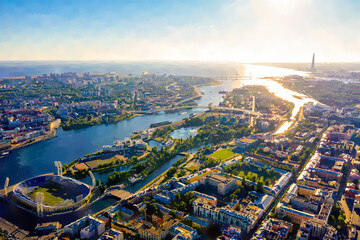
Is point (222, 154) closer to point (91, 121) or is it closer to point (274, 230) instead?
point (274, 230)

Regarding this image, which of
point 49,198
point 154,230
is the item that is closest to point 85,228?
point 154,230

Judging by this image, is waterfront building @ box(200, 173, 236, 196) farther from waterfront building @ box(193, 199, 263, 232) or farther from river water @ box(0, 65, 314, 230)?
river water @ box(0, 65, 314, 230)

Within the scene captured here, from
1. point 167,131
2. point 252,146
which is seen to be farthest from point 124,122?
point 252,146

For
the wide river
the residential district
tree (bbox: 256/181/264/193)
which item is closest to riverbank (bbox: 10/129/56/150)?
the wide river

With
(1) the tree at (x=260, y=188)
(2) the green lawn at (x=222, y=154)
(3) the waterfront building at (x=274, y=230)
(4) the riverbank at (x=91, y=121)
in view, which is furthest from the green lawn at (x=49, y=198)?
(4) the riverbank at (x=91, y=121)

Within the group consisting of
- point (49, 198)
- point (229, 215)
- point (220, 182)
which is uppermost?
point (220, 182)

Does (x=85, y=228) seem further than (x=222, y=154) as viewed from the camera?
No

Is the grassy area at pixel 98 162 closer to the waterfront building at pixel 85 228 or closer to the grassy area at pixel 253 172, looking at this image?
the waterfront building at pixel 85 228

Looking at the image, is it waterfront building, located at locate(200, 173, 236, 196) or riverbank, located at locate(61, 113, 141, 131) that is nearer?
waterfront building, located at locate(200, 173, 236, 196)
